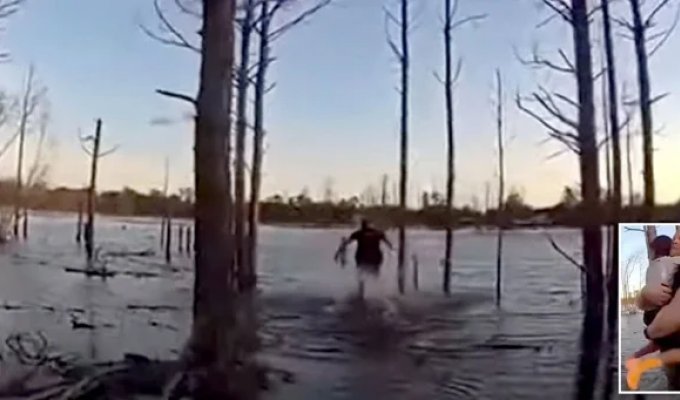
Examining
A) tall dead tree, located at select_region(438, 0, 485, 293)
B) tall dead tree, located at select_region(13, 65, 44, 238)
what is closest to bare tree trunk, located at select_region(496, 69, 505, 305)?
tall dead tree, located at select_region(438, 0, 485, 293)

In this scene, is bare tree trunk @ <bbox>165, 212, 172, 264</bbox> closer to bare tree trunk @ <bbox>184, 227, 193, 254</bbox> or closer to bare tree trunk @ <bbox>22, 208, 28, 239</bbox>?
bare tree trunk @ <bbox>184, 227, 193, 254</bbox>

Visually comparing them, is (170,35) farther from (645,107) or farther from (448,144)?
(645,107)

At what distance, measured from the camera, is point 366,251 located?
7.23 ft

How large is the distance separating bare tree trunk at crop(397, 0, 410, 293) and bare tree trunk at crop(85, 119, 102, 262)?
0.71m

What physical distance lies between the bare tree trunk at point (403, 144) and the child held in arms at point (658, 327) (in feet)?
1.92

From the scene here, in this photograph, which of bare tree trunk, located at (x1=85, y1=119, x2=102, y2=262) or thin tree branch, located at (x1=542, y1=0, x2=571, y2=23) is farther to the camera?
thin tree branch, located at (x1=542, y1=0, x2=571, y2=23)

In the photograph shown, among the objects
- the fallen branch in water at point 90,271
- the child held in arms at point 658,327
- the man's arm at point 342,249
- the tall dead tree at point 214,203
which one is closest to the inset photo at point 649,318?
the child held in arms at point 658,327

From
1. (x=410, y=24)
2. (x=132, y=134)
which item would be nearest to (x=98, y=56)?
(x=132, y=134)

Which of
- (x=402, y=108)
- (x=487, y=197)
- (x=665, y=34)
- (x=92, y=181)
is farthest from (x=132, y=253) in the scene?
(x=665, y=34)

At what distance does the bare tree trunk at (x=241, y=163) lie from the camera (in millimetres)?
2188

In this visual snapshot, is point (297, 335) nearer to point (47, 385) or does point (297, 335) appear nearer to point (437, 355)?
point (437, 355)

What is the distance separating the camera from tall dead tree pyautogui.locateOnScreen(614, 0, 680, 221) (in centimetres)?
223

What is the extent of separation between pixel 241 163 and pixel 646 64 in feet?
3.29

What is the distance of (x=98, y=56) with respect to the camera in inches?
87.6
